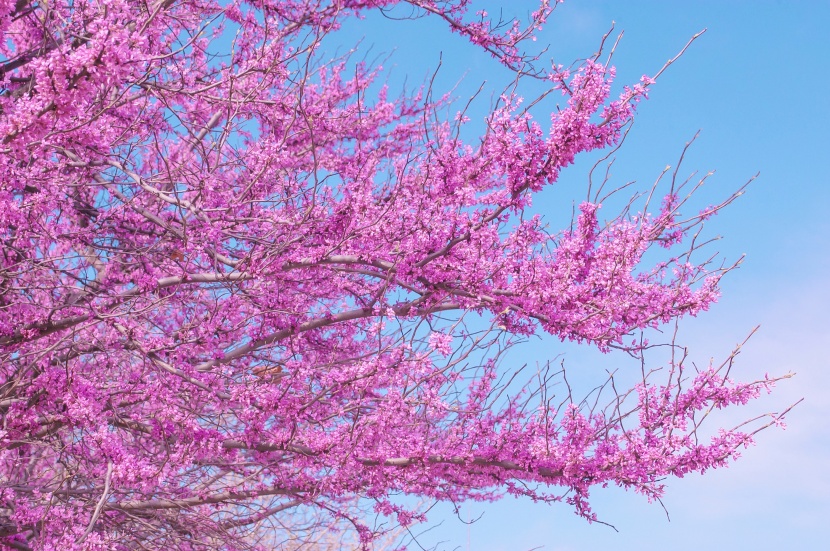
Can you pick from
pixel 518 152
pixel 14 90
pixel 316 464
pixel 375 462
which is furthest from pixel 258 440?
pixel 14 90

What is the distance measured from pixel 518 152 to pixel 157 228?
4149mm

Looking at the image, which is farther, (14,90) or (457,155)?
(14,90)

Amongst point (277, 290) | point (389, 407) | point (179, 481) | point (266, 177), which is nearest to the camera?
point (389, 407)

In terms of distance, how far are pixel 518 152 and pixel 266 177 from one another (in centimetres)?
299

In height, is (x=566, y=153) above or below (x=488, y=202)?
below

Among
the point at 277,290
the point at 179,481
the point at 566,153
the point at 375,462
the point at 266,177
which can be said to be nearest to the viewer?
the point at 566,153

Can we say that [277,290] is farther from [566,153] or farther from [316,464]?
[566,153]

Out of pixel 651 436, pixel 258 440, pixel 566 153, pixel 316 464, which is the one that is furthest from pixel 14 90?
pixel 651 436

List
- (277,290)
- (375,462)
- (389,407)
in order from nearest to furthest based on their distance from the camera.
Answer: (389,407) → (375,462) → (277,290)

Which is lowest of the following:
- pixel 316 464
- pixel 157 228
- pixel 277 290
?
pixel 316 464

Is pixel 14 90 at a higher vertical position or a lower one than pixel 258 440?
higher

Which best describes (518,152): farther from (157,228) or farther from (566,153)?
(157,228)

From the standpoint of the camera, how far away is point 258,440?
241 inches

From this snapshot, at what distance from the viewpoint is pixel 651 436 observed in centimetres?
571
